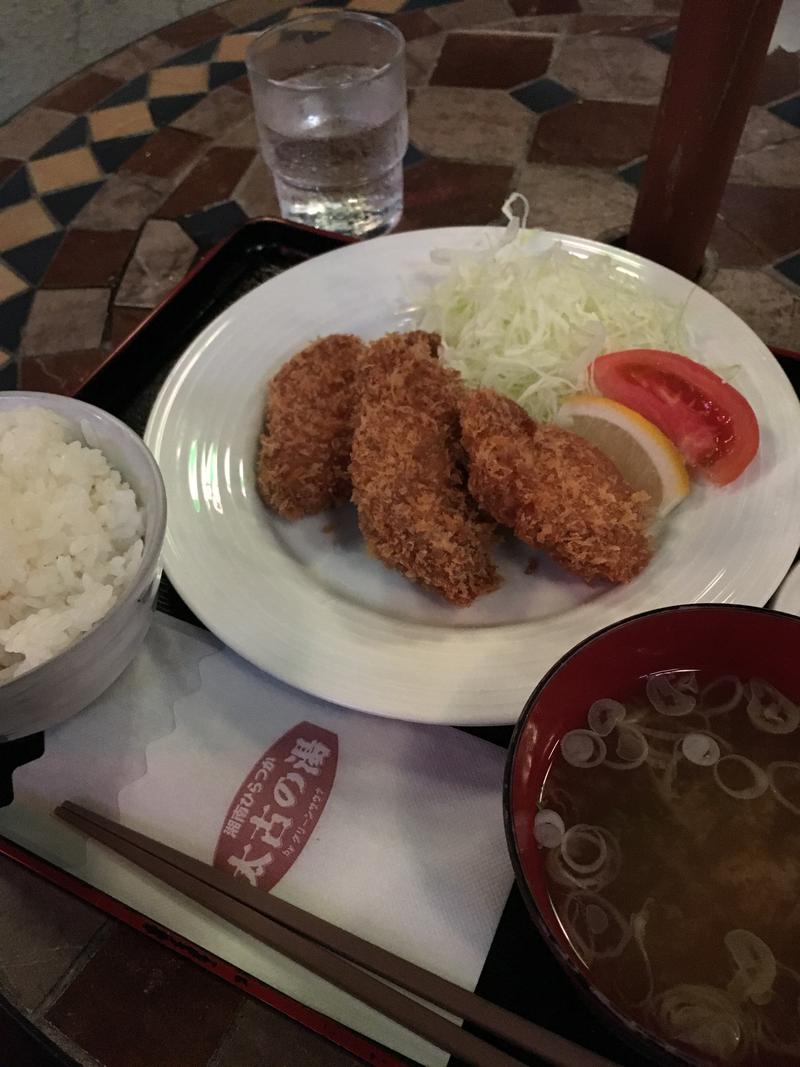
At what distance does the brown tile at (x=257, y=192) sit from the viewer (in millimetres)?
2221

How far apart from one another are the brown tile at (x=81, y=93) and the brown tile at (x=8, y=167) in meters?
0.30

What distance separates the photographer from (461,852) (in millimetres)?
1000

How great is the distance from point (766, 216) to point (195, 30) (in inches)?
87.4

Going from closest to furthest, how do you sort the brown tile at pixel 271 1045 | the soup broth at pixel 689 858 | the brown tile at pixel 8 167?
the soup broth at pixel 689 858
the brown tile at pixel 271 1045
the brown tile at pixel 8 167

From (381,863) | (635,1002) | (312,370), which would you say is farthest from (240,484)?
(635,1002)

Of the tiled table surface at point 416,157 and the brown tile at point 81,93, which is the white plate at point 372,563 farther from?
the brown tile at point 81,93

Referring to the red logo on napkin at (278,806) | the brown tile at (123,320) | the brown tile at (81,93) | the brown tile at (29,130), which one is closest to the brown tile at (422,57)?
the brown tile at (81,93)

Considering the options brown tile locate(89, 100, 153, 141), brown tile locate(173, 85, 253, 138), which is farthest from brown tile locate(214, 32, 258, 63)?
brown tile locate(89, 100, 153, 141)

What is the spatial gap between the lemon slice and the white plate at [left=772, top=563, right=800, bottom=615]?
22 cm

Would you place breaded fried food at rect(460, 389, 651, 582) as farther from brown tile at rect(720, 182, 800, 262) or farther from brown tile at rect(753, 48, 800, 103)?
brown tile at rect(753, 48, 800, 103)

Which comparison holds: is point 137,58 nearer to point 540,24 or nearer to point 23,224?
point 23,224

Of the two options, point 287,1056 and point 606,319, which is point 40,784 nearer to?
point 287,1056

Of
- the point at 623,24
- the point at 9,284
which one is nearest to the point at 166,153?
the point at 9,284

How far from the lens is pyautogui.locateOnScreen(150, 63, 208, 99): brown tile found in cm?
266
